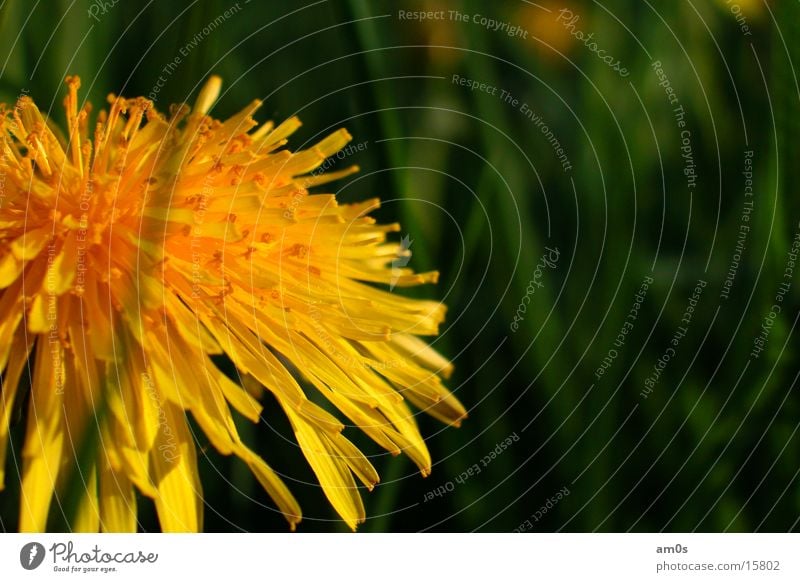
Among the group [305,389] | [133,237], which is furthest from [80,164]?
[305,389]

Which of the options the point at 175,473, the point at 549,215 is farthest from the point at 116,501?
the point at 549,215

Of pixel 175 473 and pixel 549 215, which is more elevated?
pixel 549 215

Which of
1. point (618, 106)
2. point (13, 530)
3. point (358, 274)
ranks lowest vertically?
point (13, 530)

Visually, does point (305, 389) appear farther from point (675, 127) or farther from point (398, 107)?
point (675, 127)
